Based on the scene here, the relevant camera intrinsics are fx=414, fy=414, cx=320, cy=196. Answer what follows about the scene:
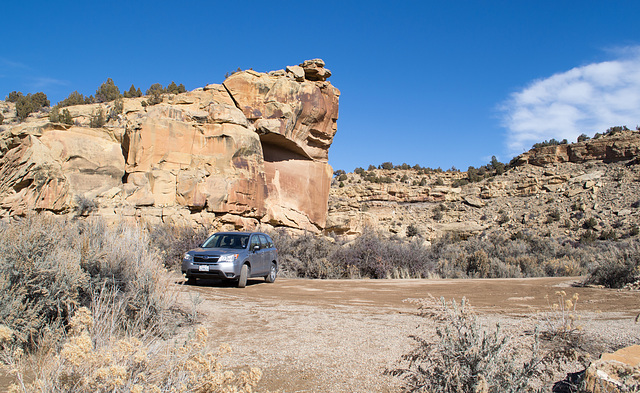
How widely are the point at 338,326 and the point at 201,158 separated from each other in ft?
59.5

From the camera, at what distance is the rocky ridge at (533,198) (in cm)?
4081

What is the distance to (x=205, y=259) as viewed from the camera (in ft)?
39.4

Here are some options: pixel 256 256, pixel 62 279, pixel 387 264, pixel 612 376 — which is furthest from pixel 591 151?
pixel 62 279

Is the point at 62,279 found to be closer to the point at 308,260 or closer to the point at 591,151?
the point at 308,260

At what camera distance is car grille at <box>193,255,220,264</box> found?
11969 millimetres

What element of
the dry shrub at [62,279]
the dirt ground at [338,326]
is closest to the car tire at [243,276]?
the dirt ground at [338,326]

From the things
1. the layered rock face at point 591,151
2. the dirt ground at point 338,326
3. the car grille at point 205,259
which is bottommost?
the dirt ground at point 338,326

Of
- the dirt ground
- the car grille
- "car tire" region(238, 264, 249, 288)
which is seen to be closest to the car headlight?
the car grille

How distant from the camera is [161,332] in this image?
502 cm

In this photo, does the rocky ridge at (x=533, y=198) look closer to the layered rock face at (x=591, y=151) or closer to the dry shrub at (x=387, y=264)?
the layered rock face at (x=591, y=151)

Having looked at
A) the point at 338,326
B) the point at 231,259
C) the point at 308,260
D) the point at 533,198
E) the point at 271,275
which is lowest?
the point at 338,326

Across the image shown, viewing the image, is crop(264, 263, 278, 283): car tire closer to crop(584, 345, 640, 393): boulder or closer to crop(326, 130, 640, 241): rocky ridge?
crop(584, 345, 640, 393): boulder

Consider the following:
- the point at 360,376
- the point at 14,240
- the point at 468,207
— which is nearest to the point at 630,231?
the point at 468,207

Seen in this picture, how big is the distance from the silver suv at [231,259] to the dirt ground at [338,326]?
2.62 ft
